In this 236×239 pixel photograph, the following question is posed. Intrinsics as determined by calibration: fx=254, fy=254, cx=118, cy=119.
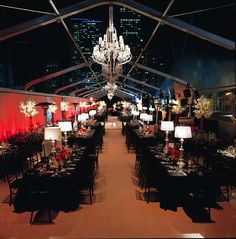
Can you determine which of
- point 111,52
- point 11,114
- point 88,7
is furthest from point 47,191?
point 11,114

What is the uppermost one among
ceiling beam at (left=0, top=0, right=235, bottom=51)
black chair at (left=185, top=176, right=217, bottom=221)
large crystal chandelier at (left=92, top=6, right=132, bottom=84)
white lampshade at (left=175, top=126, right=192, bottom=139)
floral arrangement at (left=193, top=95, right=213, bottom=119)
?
ceiling beam at (left=0, top=0, right=235, bottom=51)

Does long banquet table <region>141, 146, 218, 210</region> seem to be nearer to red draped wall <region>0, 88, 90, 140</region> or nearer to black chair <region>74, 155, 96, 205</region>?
black chair <region>74, 155, 96, 205</region>

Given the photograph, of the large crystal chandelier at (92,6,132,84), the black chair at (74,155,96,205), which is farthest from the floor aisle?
the large crystal chandelier at (92,6,132,84)

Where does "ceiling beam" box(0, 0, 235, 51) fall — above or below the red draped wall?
above

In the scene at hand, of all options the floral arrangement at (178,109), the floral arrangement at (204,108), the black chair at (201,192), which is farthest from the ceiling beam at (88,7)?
the floral arrangement at (178,109)

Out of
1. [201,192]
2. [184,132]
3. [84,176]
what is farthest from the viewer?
[84,176]

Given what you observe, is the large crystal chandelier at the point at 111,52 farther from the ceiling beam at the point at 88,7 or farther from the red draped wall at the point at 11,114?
the red draped wall at the point at 11,114

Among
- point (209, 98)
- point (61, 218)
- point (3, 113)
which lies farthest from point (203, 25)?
point (3, 113)

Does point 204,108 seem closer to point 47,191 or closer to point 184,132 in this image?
point 184,132

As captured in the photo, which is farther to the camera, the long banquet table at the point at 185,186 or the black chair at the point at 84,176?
the black chair at the point at 84,176

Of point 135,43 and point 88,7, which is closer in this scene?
point 88,7

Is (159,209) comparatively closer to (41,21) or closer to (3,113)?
(41,21)

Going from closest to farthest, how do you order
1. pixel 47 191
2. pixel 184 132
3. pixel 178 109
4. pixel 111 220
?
pixel 111 220 → pixel 47 191 → pixel 184 132 → pixel 178 109

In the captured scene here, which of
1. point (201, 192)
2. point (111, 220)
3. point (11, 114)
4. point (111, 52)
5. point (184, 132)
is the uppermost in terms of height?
point (111, 52)
